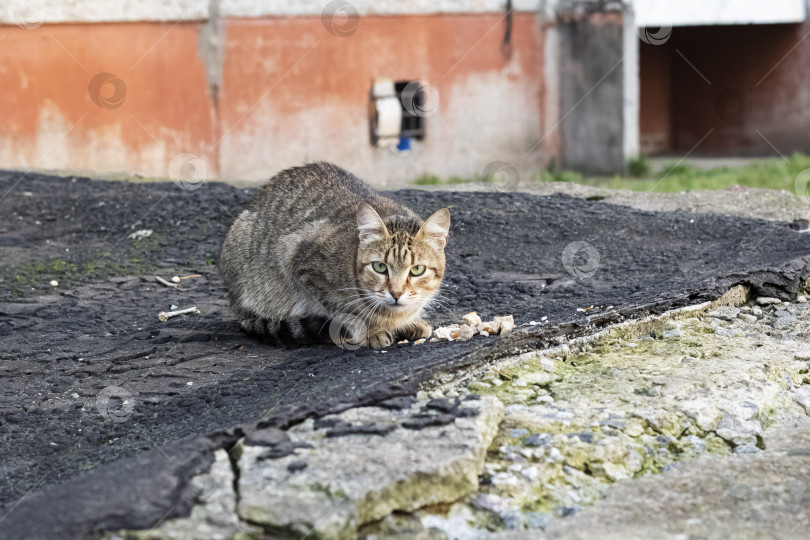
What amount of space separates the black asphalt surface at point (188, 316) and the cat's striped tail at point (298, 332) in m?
0.06

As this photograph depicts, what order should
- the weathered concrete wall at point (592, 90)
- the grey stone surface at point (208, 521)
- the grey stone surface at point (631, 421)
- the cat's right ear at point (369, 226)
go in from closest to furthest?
the grey stone surface at point (208, 521)
the grey stone surface at point (631, 421)
the cat's right ear at point (369, 226)
the weathered concrete wall at point (592, 90)

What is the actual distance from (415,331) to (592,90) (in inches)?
358

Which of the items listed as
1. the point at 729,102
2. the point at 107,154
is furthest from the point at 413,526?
the point at 729,102

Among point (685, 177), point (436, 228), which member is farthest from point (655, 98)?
point (436, 228)

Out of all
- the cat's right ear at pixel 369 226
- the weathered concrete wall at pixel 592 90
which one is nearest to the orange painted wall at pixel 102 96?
A: the weathered concrete wall at pixel 592 90

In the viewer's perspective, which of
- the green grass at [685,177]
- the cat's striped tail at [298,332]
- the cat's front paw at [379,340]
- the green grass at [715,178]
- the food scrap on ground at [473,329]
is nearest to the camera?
the food scrap on ground at [473,329]

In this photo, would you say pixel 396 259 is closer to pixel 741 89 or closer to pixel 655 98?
pixel 741 89

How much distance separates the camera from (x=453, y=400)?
355 cm

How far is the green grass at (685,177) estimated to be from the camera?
10940mm

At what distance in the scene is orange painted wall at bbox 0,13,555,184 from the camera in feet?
37.0

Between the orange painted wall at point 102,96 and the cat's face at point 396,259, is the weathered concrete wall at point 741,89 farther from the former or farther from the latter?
the cat's face at point 396,259

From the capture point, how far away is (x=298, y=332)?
16.4 ft

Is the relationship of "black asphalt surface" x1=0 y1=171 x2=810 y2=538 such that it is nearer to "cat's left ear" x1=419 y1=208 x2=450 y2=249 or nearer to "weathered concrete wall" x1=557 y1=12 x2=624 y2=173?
"cat's left ear" x1=419 y1=208 x2=450 y2=249

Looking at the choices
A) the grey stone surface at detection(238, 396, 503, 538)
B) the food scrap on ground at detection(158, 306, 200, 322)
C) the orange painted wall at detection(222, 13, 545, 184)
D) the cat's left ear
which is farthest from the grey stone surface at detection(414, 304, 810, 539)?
the orange painted wall at detection(222, 13, 545, 184)
